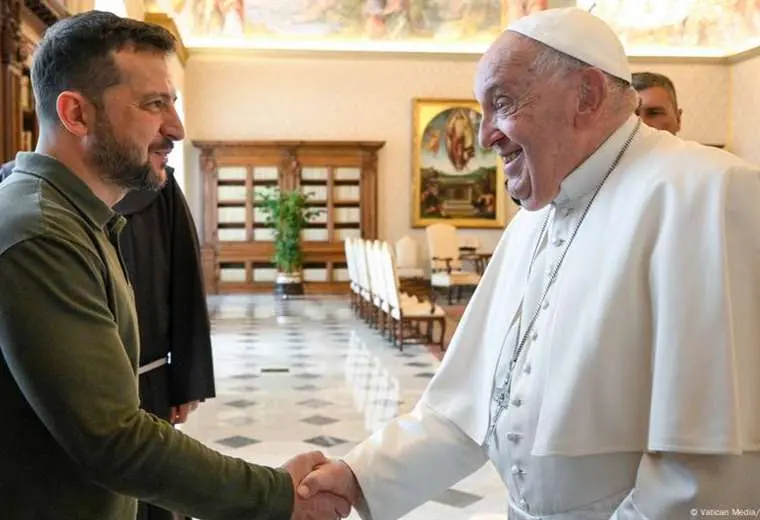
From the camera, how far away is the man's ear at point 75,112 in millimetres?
1699

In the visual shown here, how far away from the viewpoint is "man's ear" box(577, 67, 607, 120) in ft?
6.13

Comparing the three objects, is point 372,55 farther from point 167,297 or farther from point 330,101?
point 167,297

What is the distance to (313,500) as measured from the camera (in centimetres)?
212

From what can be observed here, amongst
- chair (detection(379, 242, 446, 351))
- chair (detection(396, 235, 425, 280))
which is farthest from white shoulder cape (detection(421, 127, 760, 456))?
chair (detection(396, 235, 425, 280))

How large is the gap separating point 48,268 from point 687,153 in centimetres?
130

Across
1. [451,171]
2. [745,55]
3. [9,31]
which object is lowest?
[451,171]

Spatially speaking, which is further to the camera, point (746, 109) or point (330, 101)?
point (746, 109)

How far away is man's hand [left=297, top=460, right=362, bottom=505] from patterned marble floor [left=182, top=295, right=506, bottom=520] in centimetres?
50

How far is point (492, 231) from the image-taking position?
19.0 m

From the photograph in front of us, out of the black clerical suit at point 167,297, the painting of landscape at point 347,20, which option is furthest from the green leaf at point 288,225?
the black clerical suit at point 167,297

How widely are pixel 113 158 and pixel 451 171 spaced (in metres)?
17.3

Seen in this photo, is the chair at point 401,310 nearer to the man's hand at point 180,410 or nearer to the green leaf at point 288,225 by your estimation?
the green leaf at point 288,225

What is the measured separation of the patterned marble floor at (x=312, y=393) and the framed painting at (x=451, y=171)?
20.4ft

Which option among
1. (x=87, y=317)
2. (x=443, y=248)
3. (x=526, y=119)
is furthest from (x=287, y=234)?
(x=87, y=317)
